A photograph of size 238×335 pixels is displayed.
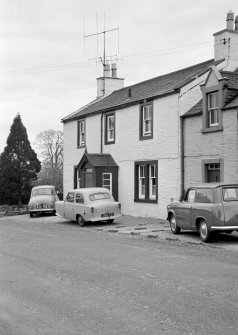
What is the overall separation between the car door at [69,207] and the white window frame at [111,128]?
6615 millimetres

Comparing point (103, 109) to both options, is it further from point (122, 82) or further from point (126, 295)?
point (126, 295)

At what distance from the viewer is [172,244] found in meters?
14.5

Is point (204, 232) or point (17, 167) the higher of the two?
point (17, 167)

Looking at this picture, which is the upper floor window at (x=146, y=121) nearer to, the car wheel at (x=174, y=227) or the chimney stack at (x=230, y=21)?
the chimney stack at (x=230, y=21)

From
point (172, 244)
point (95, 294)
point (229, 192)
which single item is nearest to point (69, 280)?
point (95, 294)

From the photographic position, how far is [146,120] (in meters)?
25.5

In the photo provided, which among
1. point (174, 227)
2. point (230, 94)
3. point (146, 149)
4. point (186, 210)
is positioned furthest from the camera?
point (146, 149)

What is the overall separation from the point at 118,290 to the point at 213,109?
14.2 metres

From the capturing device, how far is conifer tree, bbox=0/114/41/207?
1783 inches

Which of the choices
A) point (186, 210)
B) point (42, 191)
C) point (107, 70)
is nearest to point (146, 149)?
point (42, 191)

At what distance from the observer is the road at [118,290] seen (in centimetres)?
603

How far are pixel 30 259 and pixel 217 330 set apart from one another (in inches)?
263

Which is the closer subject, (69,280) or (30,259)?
(69,280)

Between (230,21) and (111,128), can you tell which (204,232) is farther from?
(111,128)
